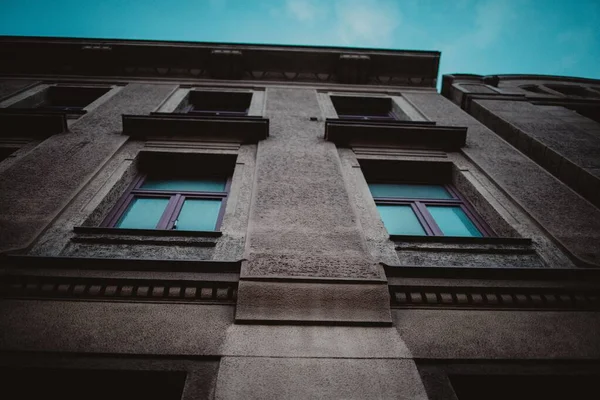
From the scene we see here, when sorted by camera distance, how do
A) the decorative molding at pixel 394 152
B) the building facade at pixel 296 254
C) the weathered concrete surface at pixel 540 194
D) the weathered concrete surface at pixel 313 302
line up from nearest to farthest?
1. the building facade at pixel 296 254
2. the weathered concrete surface at pixel 313 302
3. the weathered concrete surface at pixel 540 194
4. the decorative molding at pixel 394 152

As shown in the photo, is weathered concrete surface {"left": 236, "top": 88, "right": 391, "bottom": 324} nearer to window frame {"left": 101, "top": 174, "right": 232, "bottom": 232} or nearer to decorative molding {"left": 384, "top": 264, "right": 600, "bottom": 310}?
decorative molding {"left": 384, "top": 264, "right": 600, "bottom": 310}

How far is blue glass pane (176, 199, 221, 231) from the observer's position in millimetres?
4869

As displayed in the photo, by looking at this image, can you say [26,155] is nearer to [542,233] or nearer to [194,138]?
[194,138]

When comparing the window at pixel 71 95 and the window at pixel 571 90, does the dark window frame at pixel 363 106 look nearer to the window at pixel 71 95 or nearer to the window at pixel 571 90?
the window at pixel 71 95

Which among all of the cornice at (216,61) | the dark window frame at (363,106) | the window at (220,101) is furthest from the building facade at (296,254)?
the cornice at (216,61)

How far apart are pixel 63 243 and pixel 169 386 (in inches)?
87.0

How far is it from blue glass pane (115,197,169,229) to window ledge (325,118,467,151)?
3.09m

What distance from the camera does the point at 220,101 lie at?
9.70m

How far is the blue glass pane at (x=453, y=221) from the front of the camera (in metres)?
5.06

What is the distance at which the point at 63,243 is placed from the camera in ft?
13.0

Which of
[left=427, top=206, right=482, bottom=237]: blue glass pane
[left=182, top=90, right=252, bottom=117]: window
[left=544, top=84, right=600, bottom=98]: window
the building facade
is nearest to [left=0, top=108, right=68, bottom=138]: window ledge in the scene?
the building facade

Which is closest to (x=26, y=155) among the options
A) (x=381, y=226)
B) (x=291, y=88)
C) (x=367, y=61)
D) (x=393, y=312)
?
(x=381, y=226)

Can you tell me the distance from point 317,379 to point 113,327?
5.70ft

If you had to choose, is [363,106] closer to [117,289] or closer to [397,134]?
[397,134]
